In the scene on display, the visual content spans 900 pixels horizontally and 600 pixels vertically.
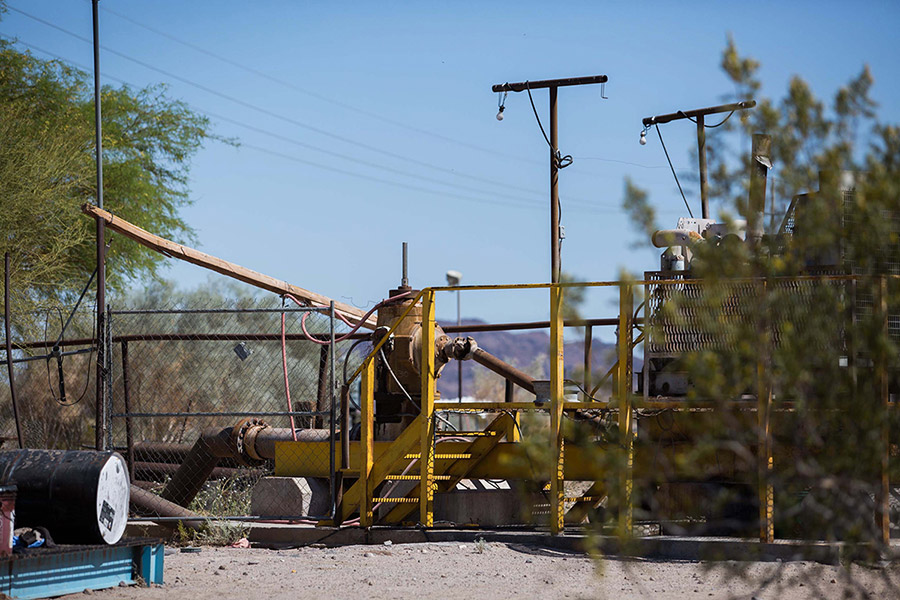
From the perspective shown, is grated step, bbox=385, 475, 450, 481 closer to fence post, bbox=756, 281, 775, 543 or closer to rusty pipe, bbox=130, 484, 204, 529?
rusty pipe, bbox=130, 484, 204, 529

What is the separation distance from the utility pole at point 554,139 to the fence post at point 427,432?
35.1 ft

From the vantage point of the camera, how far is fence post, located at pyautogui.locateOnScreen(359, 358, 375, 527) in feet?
35.6

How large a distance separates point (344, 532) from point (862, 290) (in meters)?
7.11

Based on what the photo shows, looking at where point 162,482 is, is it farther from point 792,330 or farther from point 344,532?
point 792,330

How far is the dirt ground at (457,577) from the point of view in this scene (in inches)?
308

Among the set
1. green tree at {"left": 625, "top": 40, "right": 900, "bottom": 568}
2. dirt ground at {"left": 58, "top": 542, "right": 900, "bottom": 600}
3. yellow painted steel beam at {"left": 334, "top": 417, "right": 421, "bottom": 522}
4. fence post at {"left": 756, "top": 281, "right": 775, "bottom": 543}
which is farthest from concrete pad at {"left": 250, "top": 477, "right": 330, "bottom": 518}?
green tree at {"left": 625, "top": 40, "right": 900, "bottom": 568}

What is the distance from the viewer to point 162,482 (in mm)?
14203

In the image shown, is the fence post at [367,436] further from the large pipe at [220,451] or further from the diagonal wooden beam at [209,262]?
the diagonal wooden beam at [209,262]

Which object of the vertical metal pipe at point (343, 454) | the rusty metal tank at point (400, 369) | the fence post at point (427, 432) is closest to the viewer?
the fence post at point (427, 432)

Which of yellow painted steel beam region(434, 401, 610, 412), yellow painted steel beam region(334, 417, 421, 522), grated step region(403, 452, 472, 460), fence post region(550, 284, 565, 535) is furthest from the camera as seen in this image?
grated step region(403, 452, 472, 460)

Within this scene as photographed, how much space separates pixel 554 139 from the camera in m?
22.4

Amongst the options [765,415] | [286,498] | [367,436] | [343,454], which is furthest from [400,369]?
[765,415]

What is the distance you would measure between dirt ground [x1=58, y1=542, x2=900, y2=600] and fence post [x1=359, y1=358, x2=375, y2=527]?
2.64 ft

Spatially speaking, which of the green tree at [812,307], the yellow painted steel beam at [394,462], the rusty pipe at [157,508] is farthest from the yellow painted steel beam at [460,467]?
the green tree at [812,307]
